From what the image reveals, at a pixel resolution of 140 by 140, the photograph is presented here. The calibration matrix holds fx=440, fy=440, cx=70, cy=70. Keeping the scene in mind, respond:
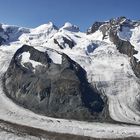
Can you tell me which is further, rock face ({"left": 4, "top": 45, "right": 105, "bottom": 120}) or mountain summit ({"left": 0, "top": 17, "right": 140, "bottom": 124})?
rock face ({"left": 4, "top": 45, "right": 105, "bottom": 120})

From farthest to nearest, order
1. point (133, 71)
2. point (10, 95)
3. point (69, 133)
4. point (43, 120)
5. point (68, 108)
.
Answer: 1. point (133, 71)
2. point (10, 95)
3. point (68, 108)
4. point (43, 120)
5. point (69, 133)

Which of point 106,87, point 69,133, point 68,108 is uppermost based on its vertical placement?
point 106,87

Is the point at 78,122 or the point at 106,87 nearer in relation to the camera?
the point at 78,122

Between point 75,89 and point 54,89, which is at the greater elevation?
point 75,89

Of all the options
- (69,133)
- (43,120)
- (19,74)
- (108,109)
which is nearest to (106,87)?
(108,109)

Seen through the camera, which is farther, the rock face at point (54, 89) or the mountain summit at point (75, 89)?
the rock face at point (54, 89)

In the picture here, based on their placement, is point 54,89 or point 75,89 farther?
point 54,89

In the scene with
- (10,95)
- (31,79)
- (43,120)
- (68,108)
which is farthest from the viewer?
(31,79)

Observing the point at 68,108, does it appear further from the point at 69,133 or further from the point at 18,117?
the point at 69,133
